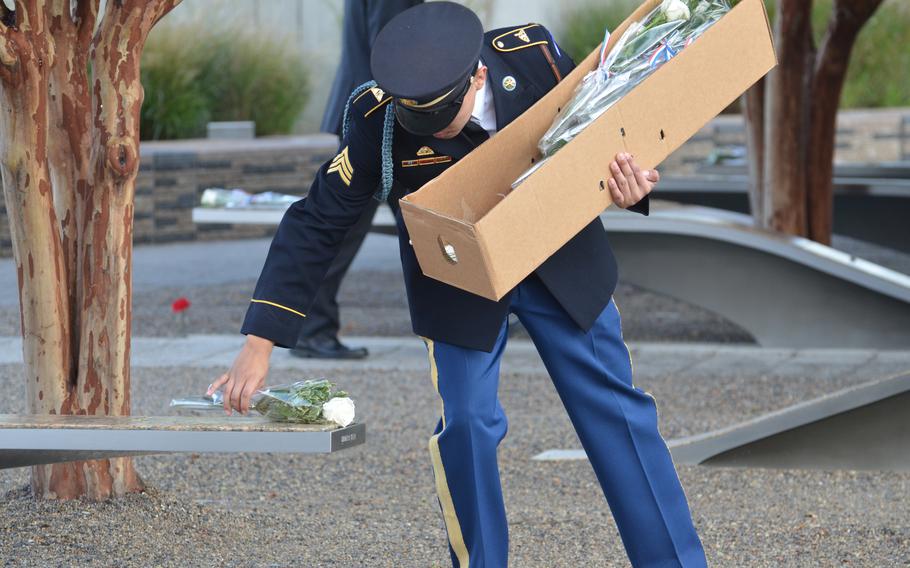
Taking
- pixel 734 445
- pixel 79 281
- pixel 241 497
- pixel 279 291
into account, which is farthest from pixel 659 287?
pixel 279 291

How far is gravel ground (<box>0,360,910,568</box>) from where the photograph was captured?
154 inches

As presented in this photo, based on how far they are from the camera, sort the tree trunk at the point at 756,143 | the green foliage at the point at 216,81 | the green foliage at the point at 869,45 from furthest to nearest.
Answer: the green foliage at the point at 869,45
the green foliage at the point at 216,81
the tree trunk at the point at 756,143

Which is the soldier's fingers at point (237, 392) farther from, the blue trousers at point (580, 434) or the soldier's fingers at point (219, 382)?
the blue trousers at point (580, 434)

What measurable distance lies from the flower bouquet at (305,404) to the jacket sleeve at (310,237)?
13cm

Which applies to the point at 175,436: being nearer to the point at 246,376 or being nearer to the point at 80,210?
the point at 246,376

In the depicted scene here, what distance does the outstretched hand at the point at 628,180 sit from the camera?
290 cm

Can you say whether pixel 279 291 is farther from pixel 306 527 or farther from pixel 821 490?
pixel 821 490

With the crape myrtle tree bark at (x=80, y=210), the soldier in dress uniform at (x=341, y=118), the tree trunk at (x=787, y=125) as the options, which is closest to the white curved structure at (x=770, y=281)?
the tree trunk at (x=787, y=125)

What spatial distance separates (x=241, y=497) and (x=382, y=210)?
353 cm

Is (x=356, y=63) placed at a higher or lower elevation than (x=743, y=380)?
higher

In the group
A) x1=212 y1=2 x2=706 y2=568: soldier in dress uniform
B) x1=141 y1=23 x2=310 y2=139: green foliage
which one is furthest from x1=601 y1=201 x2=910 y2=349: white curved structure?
x1=141 y1=23 x2=310 y2=139: green foliage

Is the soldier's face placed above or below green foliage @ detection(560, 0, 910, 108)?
above

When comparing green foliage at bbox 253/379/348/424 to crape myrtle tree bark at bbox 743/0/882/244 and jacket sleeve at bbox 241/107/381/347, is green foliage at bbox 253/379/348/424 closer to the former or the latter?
jacket sleeve at bbox 241/107/381/347

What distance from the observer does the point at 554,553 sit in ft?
13.1
